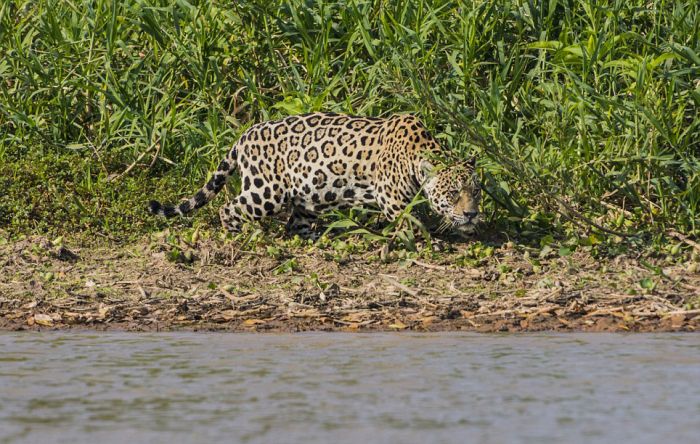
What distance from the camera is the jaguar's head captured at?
8359mm

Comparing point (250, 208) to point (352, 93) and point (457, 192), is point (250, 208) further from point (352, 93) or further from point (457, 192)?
point (457, 192)

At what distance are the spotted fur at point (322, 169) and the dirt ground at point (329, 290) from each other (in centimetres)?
55

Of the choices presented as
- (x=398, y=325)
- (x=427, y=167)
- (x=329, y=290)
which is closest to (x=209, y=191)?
(x=427, y=167)

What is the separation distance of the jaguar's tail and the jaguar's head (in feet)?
4.71

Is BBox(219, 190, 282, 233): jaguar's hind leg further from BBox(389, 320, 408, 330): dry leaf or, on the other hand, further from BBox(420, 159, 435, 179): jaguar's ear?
BBox(389, 320, 408, 330): dry leaf

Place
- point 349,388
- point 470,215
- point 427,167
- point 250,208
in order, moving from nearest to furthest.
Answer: point 349,388, point 470,215, point 427,167, point 250,208

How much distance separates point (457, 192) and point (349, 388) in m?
3.26

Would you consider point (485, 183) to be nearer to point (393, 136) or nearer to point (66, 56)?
point (393, 136)

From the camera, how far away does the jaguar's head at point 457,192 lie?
27.4ft

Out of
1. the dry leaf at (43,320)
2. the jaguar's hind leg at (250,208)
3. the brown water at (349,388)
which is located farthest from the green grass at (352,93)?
the brown water at (349,388)

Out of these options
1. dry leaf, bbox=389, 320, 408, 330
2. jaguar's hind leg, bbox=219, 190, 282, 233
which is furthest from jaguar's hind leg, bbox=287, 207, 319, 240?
dry leaf, bbox=389, 320, 408, 330

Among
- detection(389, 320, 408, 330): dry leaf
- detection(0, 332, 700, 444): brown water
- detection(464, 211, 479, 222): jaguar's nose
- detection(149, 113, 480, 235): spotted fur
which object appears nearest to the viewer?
detection(0, 332, 700, 444): brown water

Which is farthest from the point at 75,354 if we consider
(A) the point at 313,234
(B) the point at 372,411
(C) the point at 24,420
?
(A) the point at 313,234

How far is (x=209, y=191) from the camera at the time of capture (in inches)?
360
